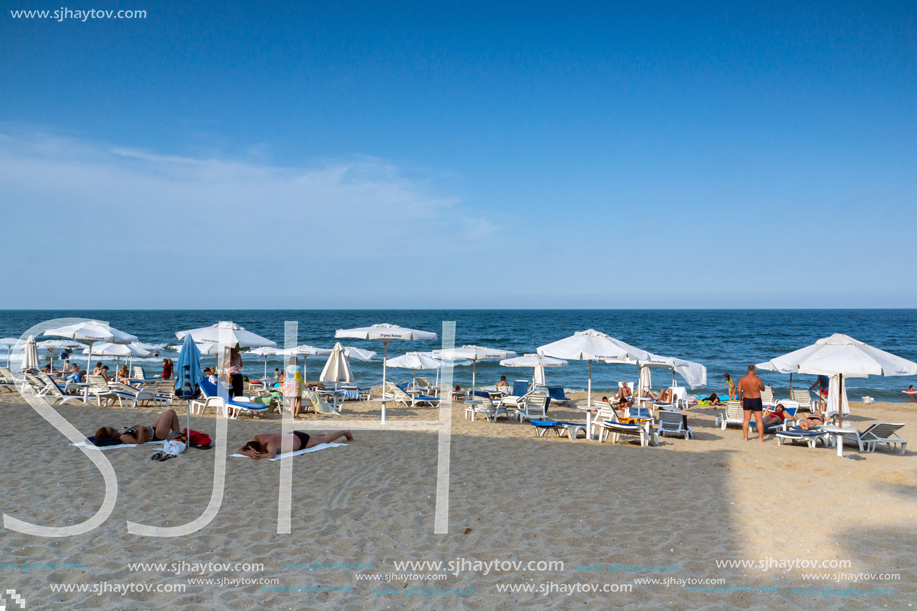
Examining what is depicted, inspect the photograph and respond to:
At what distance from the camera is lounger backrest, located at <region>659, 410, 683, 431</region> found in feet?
34.9

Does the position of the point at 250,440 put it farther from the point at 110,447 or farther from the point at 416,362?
the point at 416,362

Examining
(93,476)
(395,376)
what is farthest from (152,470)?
(395,376)

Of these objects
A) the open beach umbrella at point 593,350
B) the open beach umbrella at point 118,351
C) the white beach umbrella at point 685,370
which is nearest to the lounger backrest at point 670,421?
the open beach umbrella at point 593,350

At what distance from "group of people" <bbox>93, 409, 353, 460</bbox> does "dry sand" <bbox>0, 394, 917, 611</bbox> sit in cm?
39

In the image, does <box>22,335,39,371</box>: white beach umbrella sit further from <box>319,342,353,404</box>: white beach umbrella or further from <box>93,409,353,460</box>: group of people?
<box>93,409,353,460</box>: group of people

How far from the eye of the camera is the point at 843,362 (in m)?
9.05

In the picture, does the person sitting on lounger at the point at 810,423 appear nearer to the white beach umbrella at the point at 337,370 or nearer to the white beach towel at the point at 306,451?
the white beach towel at the point at 306,451

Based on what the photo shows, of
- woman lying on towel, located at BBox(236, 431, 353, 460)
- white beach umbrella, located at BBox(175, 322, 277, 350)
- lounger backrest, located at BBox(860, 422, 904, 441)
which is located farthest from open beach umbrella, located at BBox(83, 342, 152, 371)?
lounger backrest, located at BBox(860, 422, 904, 441)

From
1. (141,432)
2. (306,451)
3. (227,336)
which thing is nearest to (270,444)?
(306,451)

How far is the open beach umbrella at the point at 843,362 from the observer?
8.86 meters

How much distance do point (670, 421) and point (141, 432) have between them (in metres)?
9.30

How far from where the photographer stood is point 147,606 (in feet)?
11.5

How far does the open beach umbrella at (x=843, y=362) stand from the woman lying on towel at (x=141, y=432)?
10.4 m

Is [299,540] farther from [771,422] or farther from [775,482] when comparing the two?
[771,422]
